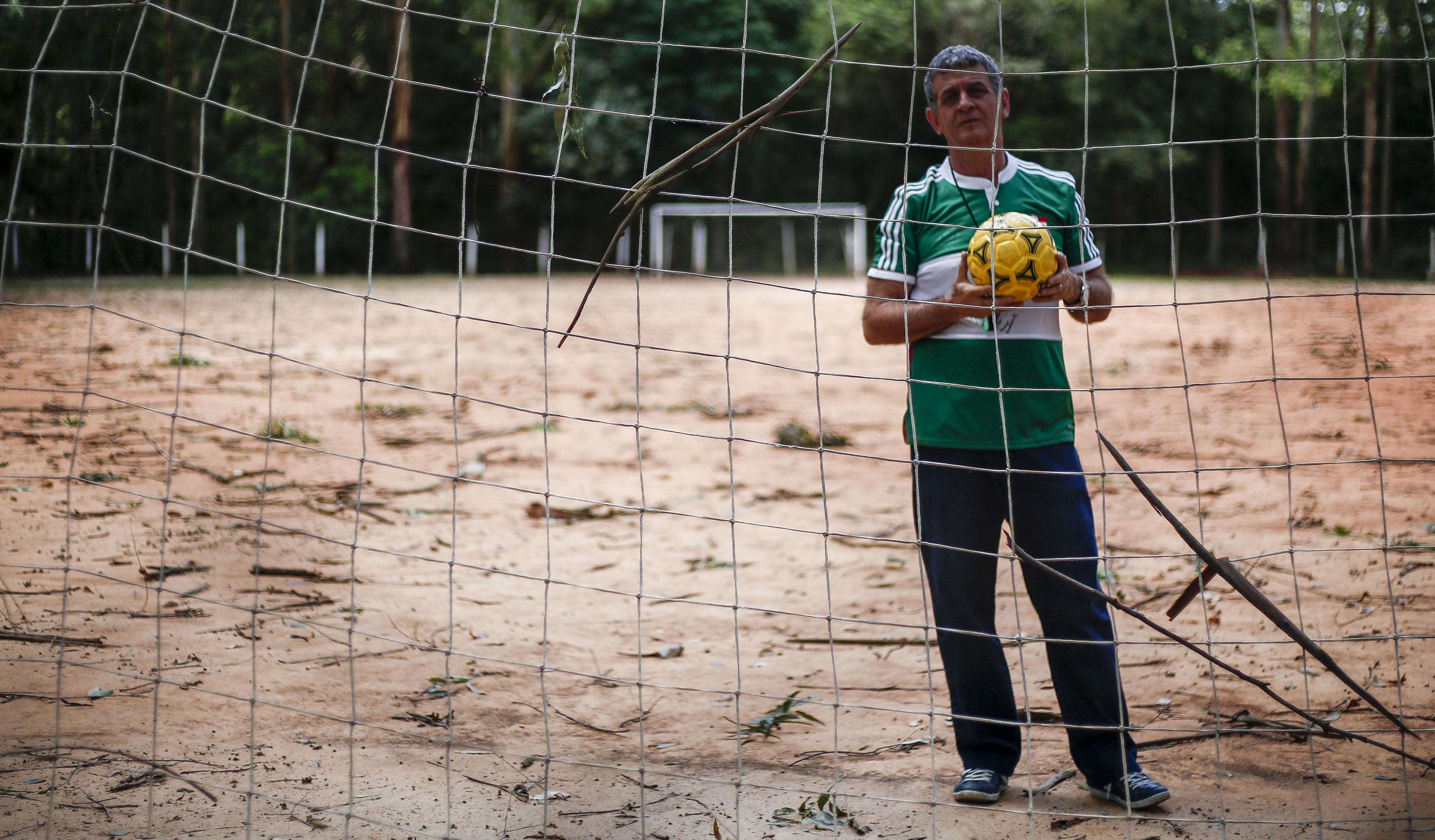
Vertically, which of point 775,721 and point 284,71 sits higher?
point 284,71

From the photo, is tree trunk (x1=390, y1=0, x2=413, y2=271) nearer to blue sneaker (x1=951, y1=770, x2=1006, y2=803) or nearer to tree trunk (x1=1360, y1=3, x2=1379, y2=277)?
tree trunk (x1=1360, y1=3, x2=1379, y2=277)

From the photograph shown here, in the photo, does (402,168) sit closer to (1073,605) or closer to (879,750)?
(879,750)

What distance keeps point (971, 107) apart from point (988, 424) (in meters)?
0.70

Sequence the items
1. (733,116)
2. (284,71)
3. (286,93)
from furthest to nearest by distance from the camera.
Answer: (733,116), (284,71), (286,93)

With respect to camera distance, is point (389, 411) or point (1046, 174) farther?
point (389, 411)

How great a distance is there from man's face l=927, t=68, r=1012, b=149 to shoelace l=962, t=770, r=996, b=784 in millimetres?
1416

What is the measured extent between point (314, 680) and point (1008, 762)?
1961 millimetres

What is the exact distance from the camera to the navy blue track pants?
239 centimetres

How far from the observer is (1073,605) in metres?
2.40

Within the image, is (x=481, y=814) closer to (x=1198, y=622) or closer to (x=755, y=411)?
(x=1198, y=622)

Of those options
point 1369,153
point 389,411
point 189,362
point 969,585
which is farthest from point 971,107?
point 1369,153

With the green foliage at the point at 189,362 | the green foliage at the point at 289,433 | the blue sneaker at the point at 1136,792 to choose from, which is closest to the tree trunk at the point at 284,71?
the green foliage at the point at 189,362

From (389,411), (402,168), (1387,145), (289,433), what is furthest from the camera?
(402,168)

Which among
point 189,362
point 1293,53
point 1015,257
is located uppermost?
point 1293,53
